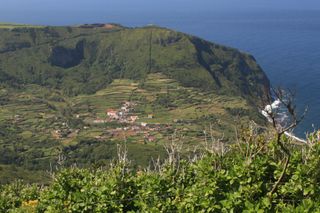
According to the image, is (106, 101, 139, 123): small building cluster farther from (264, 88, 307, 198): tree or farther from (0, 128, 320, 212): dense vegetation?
(264, 88, 307, 198): tree

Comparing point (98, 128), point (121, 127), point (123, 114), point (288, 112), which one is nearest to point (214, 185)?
point (288, 112)

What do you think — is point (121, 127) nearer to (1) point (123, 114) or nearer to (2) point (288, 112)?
(1) point (123, 114)

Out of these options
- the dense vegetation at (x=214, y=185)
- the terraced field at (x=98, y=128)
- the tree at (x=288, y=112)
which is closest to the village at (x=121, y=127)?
the terraced field at (x=98, y=128)

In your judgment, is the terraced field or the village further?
the village

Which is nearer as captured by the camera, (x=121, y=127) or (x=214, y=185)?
(x=214, y=185)

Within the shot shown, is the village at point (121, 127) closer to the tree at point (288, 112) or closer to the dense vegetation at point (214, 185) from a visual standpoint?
the dense vegetation at point (214, 185)

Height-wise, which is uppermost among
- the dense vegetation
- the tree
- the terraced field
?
the tree

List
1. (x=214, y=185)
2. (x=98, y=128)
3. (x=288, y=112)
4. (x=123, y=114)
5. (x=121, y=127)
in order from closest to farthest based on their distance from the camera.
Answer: (x=288, y=112) < (x=214, y=185) < (x=121, y=127) < (x=98, y=128) < (x=123, y=114)

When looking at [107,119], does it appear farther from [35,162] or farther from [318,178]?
[318,178]

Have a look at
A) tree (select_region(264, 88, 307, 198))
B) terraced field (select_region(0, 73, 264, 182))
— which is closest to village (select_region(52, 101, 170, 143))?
terraced field (select_region(0, 73, 264, 182))

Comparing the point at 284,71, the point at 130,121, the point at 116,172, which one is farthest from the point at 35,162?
the point at 116,172
